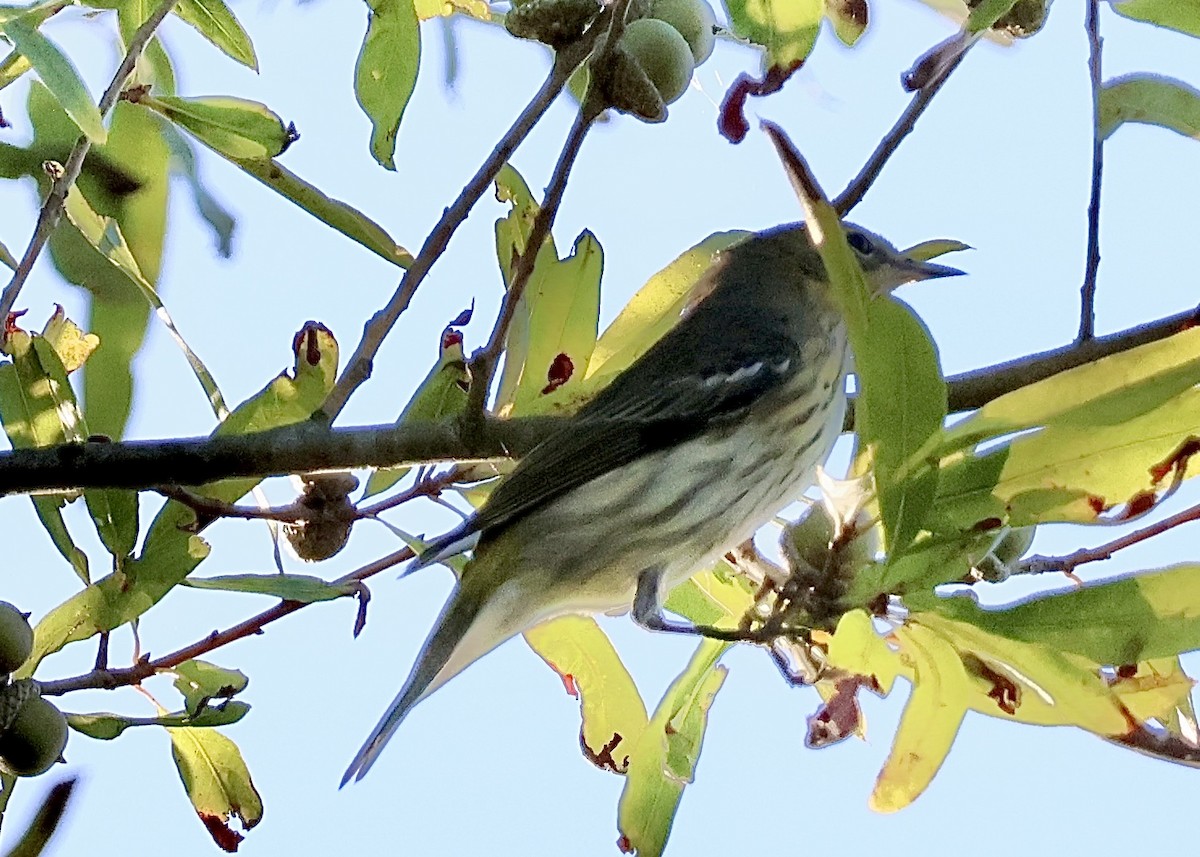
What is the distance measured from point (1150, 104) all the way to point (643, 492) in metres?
1.00

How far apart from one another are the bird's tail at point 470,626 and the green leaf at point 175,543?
50cm

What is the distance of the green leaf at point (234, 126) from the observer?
1.61 m

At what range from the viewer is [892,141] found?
142 centimetres

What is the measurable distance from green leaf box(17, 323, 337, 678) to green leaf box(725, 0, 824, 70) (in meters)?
0.60

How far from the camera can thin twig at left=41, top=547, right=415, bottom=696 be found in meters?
1.39

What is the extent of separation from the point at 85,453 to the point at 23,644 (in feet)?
0.69

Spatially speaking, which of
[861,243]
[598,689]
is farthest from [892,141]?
[861,243]

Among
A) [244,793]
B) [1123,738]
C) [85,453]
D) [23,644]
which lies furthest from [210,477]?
[1123,738]

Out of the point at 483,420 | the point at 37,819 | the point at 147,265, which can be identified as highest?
the point at 147,265

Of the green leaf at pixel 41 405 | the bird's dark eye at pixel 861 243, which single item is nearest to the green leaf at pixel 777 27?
the green leaf at pixel 41 405

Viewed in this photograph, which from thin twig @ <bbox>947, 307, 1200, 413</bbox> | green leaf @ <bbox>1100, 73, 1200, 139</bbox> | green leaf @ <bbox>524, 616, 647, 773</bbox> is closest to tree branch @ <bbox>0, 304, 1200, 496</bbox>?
thin twig @ <bbox>947, 307, 1200, 413</bbox>

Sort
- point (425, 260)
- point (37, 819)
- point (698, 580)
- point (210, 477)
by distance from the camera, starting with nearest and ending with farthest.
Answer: point (37, 819), point (425, 260), point (210, 477), point (698, 580)

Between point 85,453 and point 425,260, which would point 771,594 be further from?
point 85,453

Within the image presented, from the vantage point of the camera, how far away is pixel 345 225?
160 cm
